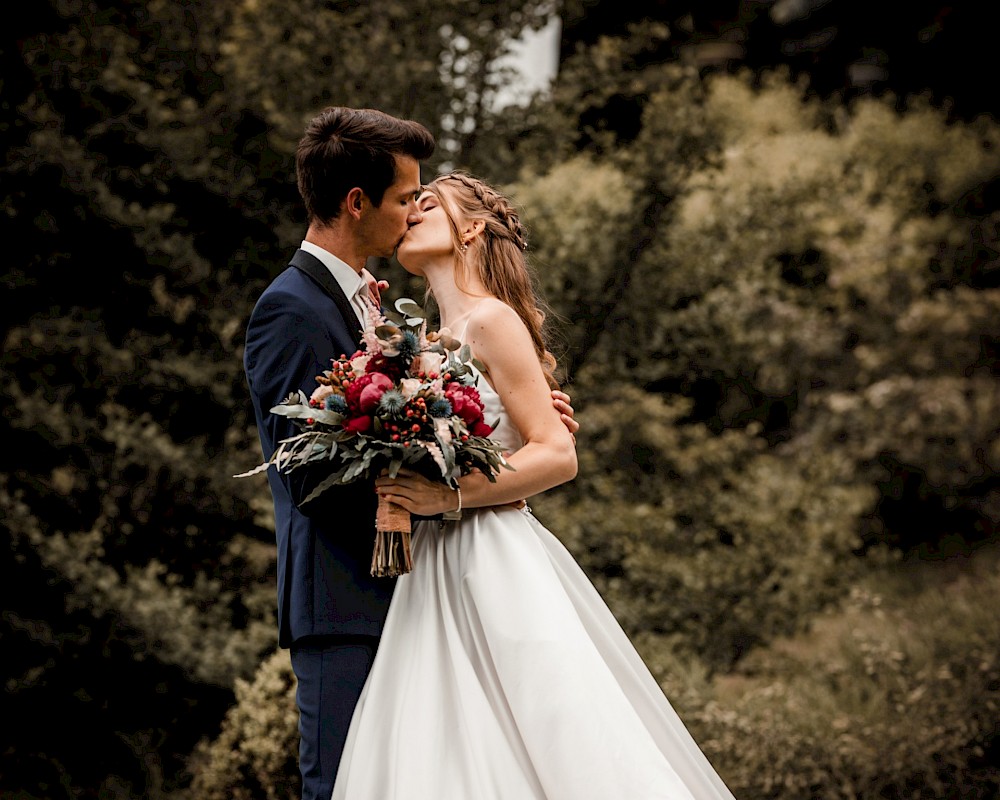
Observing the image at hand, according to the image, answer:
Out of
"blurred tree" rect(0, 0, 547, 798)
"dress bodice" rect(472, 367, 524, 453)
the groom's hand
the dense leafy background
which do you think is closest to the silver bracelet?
"dress bodice" rect(472, 367, 524, 453)

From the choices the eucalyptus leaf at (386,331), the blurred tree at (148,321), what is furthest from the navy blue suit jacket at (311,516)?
the blurred tree at (148,321)

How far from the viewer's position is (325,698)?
2.64 metres

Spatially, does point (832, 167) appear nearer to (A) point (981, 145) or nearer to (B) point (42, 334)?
(A) point (981, 145)

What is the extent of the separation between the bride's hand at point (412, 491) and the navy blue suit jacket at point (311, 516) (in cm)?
8

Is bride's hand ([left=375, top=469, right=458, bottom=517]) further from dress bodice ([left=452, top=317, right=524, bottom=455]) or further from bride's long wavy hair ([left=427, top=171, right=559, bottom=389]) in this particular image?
bride's long wavy hair ([left=427, top=171, right=559, bottom=389])

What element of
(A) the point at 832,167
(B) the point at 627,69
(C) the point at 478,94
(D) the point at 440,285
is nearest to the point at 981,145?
(A) the point at 832,167

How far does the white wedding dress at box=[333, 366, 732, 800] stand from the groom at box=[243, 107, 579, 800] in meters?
0.07

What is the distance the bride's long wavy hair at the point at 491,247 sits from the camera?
3.17m

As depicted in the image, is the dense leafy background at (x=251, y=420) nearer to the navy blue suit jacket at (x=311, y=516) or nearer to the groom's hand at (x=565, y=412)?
the groom's hand at (x=565, y=412)

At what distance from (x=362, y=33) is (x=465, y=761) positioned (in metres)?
4.87

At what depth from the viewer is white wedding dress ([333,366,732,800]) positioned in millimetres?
2551

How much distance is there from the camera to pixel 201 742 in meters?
6.06

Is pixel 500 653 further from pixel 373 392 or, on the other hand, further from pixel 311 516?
pixel 373 392

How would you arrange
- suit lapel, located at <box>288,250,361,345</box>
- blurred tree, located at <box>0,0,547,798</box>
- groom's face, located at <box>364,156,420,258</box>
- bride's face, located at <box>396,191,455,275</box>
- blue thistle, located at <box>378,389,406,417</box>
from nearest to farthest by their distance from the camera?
1. blue thistle, located at <box>378,389,406,417</box>
2. suit lapel, located at <box>288,250,361,345</box>
3. groom's face, located at <box>364,156,420,258</box>
4. bride's face, located at <box>396,191,455,275</box>
5. blurred tree, located at <box>0,0,547,798</box>
